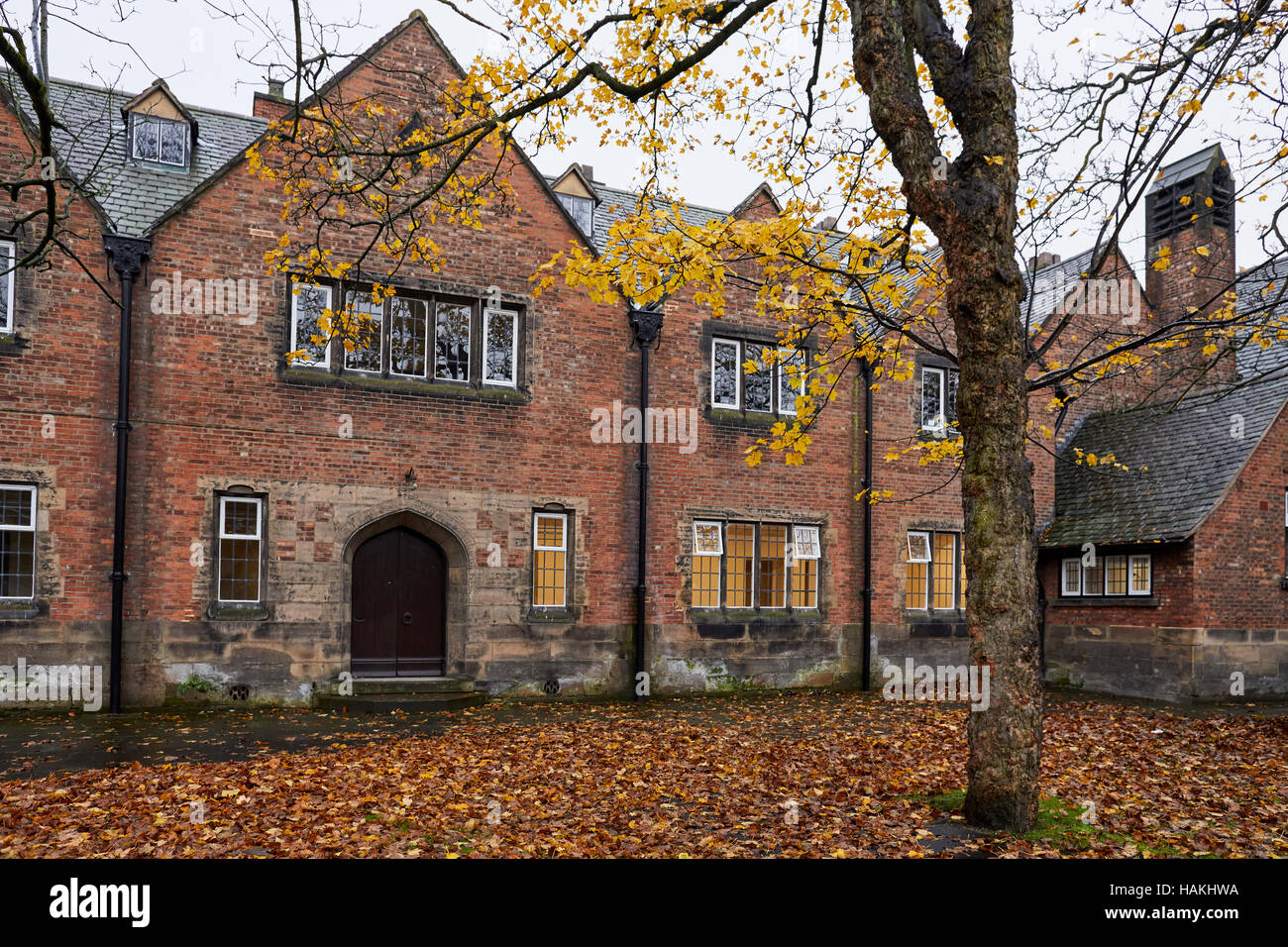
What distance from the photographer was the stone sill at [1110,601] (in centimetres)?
1827

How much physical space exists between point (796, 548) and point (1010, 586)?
10949 mm

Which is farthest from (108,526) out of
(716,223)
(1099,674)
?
(1099,674)

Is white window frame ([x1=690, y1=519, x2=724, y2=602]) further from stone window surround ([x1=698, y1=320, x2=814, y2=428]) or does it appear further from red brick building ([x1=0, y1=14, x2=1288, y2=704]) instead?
stone window surround ([x1=698, y1=320, x2=814, y2=428])

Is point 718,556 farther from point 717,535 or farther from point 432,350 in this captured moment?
point 432,350

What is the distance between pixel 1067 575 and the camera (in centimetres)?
2039

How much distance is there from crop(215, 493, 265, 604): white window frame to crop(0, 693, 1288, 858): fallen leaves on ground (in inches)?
118

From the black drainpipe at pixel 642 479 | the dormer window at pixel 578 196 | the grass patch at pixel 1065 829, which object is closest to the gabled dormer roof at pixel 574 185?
the dormer window at pixel 578 196

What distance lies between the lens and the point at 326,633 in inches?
583

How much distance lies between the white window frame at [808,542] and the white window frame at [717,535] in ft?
5.32

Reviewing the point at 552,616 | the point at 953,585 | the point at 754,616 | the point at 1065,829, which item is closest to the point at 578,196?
the point at 552,616

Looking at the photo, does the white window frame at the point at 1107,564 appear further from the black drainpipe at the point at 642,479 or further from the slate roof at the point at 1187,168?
the black drainpipe at the point at 642,479

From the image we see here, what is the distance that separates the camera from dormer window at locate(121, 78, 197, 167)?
51.8ft

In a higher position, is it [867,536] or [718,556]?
[867,536]

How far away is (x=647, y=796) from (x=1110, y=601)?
1397cm
